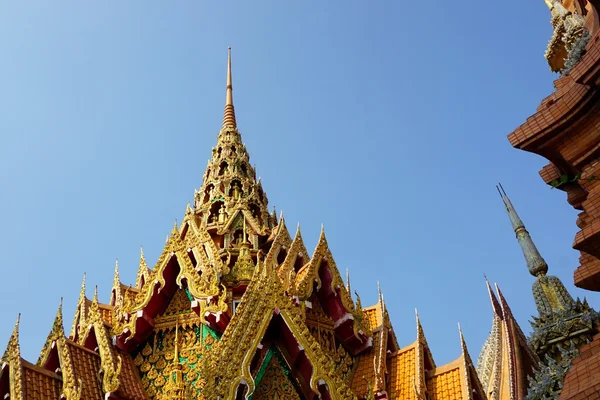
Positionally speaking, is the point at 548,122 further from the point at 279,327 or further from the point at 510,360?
the point at 510,360

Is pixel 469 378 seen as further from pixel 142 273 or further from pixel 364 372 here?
pixel 142 273

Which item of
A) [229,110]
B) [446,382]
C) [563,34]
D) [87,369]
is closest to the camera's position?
[563,34]

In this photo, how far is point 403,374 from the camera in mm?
12305

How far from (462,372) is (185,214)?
Answer: 23.9 ft

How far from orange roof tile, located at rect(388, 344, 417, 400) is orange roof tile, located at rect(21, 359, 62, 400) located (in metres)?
5.78

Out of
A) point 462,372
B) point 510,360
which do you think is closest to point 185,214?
point 462,372

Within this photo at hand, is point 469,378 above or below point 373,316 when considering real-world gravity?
below

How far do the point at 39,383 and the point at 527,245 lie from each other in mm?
9248

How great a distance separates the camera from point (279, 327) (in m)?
11.4

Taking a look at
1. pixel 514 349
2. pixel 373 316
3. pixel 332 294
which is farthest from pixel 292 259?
pixel 514 349

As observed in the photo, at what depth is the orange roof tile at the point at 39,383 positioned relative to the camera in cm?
1055

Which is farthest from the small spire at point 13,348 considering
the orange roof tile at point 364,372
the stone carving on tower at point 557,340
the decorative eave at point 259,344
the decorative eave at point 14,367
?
the stone carving on tower at point 557,340

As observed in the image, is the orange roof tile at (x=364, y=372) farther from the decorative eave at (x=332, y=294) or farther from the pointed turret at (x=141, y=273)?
the pointed turret at (x=141, y=273)

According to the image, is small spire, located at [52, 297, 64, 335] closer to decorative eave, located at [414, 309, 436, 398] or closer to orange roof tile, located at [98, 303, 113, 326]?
orange roof tile, located at [98, 303, 113, 326]
